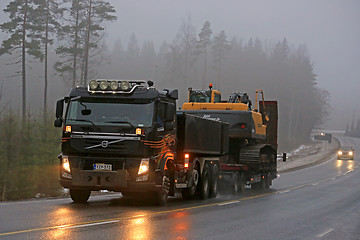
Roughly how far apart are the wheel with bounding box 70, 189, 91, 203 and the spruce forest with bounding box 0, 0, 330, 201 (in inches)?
149

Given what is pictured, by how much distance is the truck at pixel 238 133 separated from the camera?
69.1 ft

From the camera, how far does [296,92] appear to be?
120312 mm

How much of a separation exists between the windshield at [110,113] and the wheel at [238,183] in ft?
26.9

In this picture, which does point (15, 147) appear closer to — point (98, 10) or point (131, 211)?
point (131, 211)

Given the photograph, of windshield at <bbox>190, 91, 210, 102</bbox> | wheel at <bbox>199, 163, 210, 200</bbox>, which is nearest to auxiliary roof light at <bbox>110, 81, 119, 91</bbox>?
wheel at <bbox>199, 163, 210, 200</bbox>

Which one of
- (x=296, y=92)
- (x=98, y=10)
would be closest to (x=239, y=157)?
(x=98, y=10)

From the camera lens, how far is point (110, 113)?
44.0 ft

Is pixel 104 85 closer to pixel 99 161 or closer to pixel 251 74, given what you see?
pixel 99 161

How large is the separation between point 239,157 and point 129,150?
9333 mm

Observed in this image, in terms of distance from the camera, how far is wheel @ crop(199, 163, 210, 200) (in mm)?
17422

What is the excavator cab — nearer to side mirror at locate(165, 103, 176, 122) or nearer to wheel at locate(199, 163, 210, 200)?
wheel at locate(199, 163, 210, 200)

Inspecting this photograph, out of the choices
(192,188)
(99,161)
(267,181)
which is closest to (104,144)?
(99,161)

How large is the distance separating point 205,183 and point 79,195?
15.2 ft

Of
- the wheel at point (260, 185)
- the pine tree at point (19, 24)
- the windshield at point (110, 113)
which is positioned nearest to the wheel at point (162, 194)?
the windshield at point (110, 113)
